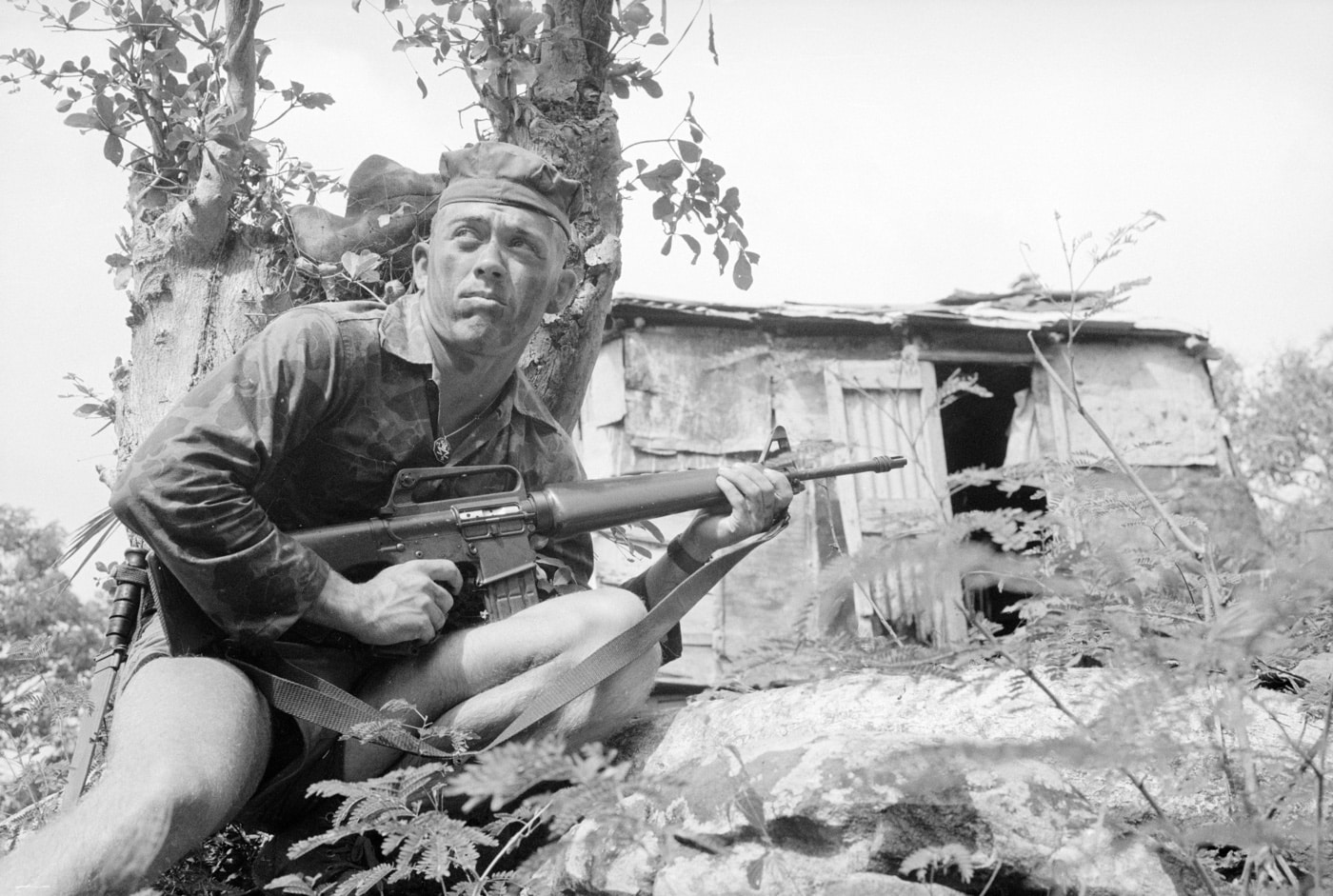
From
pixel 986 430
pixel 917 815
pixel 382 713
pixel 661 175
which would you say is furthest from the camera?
pixel 986 430

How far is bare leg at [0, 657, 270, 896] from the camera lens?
2311 mm

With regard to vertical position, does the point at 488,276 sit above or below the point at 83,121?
below

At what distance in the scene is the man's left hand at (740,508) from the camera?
3463 millimetres

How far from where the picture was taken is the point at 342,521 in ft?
10.4

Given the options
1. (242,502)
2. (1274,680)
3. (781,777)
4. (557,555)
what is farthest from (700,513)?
(1274,680)

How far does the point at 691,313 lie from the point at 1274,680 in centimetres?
768

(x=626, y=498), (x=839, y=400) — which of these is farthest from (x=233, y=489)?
(x=839, y=400)

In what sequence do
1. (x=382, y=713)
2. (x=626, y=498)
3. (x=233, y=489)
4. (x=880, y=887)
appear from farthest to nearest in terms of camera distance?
(x=626, y=498), (x=382, y=713), (x=233, y=489), (x=880, y=887)

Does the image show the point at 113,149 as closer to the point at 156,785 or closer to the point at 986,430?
the point at 156,785

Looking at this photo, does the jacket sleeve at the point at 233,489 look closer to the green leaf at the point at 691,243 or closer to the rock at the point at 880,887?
the rock at the point at 880,887

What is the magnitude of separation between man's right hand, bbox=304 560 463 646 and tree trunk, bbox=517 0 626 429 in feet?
4.86

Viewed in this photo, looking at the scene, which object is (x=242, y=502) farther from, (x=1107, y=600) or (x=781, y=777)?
(x=1107, y=600)

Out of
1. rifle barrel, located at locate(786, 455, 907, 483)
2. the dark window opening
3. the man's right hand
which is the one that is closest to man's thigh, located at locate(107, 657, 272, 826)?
the man's right hand

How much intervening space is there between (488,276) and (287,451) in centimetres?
73
